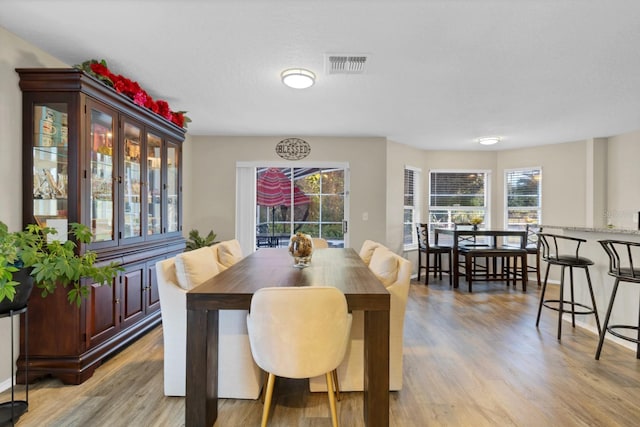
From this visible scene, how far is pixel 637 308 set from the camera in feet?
9.33

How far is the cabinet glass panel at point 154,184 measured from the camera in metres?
3.32

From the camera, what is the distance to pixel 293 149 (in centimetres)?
523

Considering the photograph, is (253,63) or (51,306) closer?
(51,306)

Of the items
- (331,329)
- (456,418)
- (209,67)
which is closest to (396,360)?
(456,418)

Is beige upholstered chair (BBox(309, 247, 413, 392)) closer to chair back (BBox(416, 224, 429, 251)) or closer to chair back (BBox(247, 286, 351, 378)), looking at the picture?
chair back (BBox(247, 286, 351, 378))

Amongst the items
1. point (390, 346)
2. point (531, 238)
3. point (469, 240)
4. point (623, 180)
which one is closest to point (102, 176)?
point (390, 346)

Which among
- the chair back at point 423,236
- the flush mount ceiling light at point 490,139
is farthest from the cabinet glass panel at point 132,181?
the flush mount ceiling light at point 490,139

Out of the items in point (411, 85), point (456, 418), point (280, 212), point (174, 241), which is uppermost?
point (411, 85)

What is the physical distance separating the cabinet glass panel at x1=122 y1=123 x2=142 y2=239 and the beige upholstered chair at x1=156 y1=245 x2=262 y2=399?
1085 millimetres

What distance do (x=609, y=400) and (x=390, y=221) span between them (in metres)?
3.70

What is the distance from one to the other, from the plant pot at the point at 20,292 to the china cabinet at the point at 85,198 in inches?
17.6

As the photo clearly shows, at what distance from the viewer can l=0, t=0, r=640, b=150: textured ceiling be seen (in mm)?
1962

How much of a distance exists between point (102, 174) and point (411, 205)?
4992mm

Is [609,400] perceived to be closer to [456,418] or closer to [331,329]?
[456,418]
